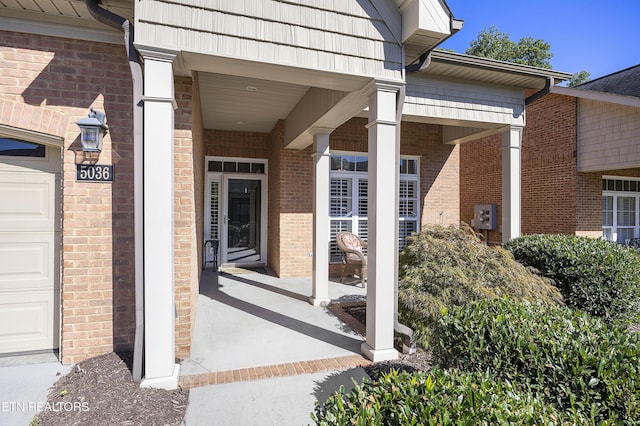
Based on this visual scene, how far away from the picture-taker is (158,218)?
8.83ft

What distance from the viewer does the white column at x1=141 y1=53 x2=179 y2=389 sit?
2652 mm

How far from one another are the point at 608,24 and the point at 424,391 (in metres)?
20.1

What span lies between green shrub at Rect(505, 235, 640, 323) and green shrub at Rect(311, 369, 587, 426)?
12.1ft

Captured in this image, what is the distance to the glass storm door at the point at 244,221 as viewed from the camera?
312 inches

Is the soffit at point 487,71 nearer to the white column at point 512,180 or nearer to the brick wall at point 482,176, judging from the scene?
the white column at point 512,180

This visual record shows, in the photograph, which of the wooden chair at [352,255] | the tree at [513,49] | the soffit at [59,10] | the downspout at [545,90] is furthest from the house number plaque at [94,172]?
the tree at [513,49]

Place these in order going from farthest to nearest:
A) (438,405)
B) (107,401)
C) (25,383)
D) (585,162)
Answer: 1. (585,162)
2. (25,383)
3. (107,401)
4. (438,405)

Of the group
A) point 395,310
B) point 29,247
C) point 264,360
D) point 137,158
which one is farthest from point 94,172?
point 395,310

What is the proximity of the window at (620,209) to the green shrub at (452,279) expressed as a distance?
24.2 ft

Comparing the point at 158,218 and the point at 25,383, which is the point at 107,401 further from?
the point at 158,218

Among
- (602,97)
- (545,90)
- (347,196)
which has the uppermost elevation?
(602,97)

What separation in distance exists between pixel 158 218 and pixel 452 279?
308cm

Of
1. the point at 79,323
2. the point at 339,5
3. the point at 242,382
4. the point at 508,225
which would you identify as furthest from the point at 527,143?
the point at 79,323

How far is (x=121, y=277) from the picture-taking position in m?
3.24
